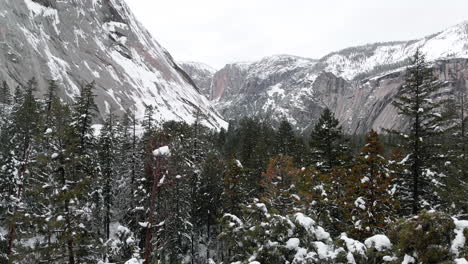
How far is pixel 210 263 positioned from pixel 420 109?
46.9ft

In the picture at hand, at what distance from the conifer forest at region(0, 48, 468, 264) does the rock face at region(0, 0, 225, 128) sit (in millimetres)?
35021

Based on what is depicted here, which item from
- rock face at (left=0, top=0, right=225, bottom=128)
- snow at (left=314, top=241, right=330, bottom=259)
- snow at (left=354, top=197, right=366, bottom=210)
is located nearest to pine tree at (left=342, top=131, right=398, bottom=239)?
snow at (left=354, top=197, right=366, bottom=210)

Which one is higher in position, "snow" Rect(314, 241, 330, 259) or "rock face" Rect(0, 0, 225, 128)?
"rock face" Rect(0, 0, 225, 128)

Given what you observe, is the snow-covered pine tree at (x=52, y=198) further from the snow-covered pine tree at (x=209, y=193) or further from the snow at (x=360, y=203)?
the snow-covered pine tree at (x=209, y=193)

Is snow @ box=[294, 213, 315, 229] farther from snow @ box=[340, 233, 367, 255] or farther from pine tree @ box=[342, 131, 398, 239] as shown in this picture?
pine tree @ box=[342, 131, 398, 239]

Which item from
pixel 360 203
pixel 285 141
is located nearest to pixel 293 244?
pixel 360 203

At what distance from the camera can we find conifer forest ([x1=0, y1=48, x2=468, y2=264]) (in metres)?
7.86

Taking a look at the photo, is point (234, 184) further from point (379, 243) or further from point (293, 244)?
point (379, 243)

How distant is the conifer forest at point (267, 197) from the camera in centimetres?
786

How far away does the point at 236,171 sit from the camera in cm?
2598

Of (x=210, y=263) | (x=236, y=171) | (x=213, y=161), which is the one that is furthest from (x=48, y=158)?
(x=213, y=161)

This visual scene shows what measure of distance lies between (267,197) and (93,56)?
11019 cm

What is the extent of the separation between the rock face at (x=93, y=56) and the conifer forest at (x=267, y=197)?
35.0 meters

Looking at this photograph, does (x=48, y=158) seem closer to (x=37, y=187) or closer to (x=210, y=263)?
(x=37, y=187)
